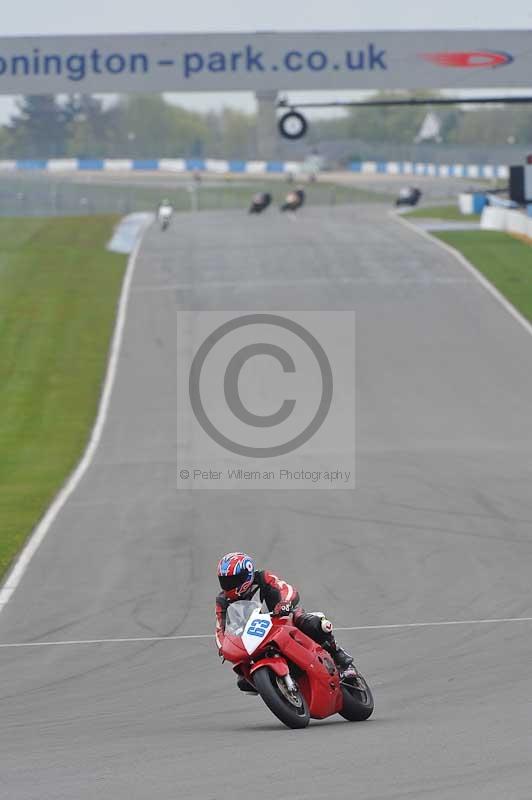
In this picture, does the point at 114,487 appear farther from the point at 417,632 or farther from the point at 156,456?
the point at 417,632

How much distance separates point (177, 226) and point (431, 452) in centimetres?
3770

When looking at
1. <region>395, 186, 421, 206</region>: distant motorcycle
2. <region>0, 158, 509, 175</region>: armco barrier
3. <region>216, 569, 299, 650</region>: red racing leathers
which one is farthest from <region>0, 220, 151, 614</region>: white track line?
<region>0, 158, 509, 175</region>: armco barrier

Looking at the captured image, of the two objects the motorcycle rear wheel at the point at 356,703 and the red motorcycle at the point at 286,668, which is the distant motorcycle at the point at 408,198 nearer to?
the motorcycle rear wheel at the point at 356,703

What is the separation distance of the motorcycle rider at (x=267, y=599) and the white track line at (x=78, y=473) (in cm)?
604

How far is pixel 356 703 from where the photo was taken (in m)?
9.47

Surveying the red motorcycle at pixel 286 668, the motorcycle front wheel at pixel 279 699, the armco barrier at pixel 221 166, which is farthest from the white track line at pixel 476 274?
the armco barrier at pixel 221 166

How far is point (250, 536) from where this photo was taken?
17.7 m

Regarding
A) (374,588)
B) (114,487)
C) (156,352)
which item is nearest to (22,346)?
(156,352)

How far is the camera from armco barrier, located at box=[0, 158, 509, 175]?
11494cm

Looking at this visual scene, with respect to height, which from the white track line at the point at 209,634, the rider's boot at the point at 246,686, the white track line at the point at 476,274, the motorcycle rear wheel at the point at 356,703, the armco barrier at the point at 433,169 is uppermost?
the armco barrier at the point at 433,169

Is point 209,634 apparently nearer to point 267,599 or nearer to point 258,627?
point 267,599

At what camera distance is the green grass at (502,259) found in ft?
137

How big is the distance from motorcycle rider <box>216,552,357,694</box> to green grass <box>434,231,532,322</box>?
99.1 ft

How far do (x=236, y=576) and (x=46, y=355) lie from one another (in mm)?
28199
